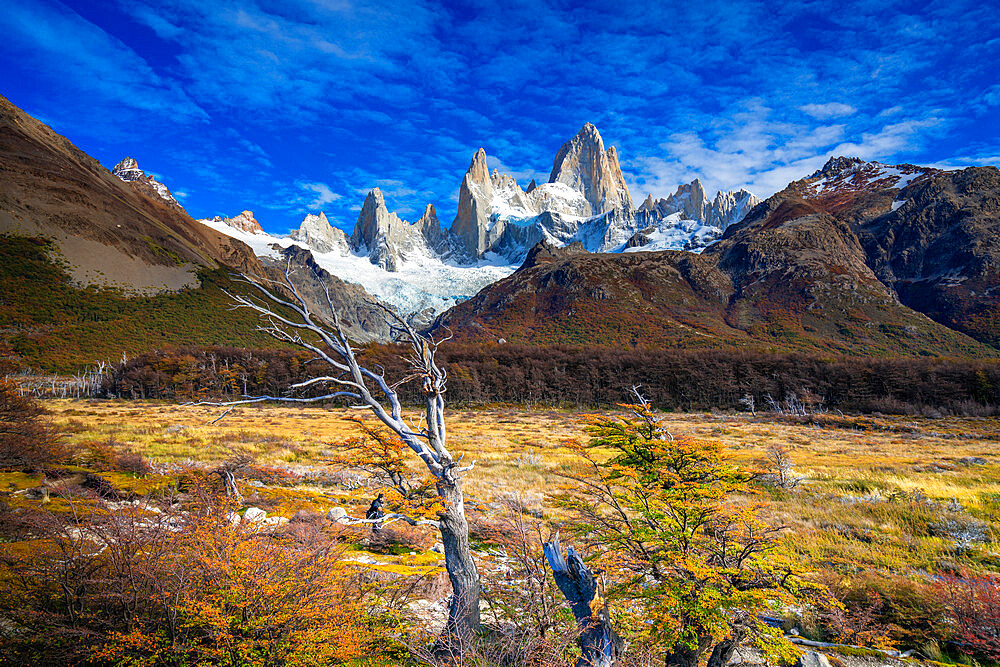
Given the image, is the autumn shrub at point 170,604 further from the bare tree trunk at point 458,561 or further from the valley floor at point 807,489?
the valley floor at point 807,489

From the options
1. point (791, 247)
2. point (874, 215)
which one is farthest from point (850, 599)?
point (874, 215)

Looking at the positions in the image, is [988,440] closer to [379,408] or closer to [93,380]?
[379,408]

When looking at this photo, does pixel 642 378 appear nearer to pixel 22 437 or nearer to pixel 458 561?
pixel 22 437

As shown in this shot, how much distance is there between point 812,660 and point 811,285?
13940 cm

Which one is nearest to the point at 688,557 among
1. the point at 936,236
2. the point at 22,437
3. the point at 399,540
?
the point at 399,540

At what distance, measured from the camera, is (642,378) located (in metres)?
72.2

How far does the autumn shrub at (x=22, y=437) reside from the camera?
36.8ft

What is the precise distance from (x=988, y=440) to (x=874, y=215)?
151 m

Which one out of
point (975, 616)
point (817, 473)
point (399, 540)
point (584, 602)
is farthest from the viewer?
point (817, 473)

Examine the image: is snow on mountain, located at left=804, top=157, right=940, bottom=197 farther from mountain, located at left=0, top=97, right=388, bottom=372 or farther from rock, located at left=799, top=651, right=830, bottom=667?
rock, located at left=799, top=651, right=830, bottom=667

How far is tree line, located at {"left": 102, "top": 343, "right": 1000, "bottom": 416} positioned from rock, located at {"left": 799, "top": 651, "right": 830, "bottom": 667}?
165ft

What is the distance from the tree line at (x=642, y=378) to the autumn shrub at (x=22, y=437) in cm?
4052

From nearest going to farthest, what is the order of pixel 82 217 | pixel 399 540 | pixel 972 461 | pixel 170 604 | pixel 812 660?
1. pixel 170 604
2. pixel 812 660
3. pixel 399 540
4. pixel 972 461
5. pixel 82 217

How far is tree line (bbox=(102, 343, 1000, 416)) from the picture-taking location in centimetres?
5641
